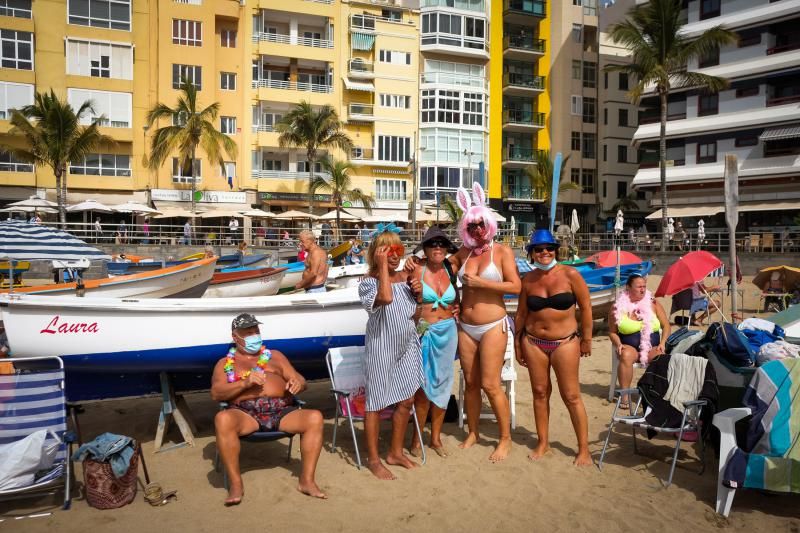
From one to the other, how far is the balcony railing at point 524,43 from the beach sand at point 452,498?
4277 centimetres

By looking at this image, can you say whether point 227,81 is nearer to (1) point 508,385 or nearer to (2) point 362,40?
(2) point 362,40

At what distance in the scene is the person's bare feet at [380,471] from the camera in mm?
4742

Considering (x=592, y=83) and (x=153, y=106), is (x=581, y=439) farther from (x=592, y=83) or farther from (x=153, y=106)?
(x=592, y=83)

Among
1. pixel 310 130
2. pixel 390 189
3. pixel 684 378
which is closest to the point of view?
pixel 684 378

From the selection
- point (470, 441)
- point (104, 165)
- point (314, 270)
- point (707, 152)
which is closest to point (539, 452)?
point (470, 441)

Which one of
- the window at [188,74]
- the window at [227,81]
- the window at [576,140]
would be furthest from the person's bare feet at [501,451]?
the window at [576,140]

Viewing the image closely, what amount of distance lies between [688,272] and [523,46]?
1542 inches

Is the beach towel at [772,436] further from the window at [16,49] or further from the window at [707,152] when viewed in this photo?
the window at [16,49]

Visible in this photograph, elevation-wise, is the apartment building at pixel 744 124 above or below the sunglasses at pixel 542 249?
above

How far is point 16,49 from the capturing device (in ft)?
107

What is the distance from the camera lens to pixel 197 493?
14.8 feet

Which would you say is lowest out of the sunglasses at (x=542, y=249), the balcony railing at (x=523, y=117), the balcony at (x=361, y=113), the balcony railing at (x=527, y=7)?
the sunglasses at (x=542, y=249)

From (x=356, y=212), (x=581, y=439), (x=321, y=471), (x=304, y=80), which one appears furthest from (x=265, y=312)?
(x=304, y=80)

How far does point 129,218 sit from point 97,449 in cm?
3368
